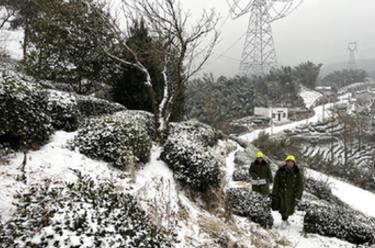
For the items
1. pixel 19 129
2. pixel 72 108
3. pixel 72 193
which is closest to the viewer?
pixel 72 193

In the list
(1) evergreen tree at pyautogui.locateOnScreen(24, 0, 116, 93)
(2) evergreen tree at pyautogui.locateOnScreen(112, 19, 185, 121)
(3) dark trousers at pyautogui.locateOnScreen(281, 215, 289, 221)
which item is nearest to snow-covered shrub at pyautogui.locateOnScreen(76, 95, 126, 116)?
(1) evergreen tree at pyautogui.locateOnScreen(24, 0, 116, 93)

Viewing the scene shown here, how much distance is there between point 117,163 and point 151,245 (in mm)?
2382

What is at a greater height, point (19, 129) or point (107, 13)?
point (107, 13)

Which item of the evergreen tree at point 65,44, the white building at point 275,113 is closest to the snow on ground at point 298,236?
the evergreen tree at point 65,44

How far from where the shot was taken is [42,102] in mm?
4477

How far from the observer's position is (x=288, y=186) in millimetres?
5688

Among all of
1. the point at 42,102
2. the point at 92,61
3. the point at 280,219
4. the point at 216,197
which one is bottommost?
the point at 280,219

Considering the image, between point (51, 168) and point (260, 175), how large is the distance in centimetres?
456

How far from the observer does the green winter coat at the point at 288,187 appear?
18.6 ft

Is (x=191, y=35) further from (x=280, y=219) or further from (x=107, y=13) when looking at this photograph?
(x=280, y=219)

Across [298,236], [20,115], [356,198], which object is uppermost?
[20,115]

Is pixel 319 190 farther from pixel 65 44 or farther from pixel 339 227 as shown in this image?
pixel 65 44

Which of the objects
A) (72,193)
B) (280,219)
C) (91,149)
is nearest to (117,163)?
(91,149)

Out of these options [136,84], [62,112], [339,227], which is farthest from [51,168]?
[136,84]
